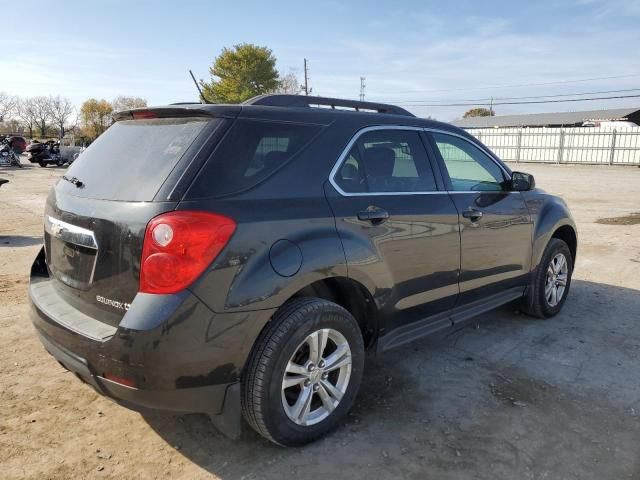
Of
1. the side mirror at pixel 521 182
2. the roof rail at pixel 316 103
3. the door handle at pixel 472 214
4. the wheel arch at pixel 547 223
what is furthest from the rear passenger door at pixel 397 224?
the wheel arch at pixel 547 223

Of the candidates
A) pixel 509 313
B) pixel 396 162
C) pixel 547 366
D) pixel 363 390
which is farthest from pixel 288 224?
pixel 509 313

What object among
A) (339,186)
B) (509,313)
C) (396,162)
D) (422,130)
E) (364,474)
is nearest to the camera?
(364,474)

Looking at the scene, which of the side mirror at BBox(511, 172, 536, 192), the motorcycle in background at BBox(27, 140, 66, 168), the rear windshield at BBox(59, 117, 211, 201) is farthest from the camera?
the motorcycle in background at BBox(27, 140, 66, 168)

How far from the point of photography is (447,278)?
11.9 ft

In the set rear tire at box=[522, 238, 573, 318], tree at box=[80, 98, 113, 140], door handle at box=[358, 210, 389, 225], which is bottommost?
rear tire at box=[522, 238, 573, 318]

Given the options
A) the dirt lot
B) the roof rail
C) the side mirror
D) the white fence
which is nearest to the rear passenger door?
the roof rail

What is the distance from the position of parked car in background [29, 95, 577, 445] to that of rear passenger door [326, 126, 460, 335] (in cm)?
1

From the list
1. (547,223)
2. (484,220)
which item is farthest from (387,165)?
(547,223)

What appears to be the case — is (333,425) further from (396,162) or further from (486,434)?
(396,162)

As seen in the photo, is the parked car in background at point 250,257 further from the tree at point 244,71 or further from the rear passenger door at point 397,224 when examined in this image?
the tree at point 244,71

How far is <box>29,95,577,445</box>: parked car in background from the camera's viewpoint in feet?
7.73

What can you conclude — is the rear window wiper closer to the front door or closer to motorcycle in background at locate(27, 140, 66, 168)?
the front door

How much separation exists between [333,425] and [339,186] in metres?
1.35

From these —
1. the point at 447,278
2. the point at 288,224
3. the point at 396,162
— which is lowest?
the point at 447,278
